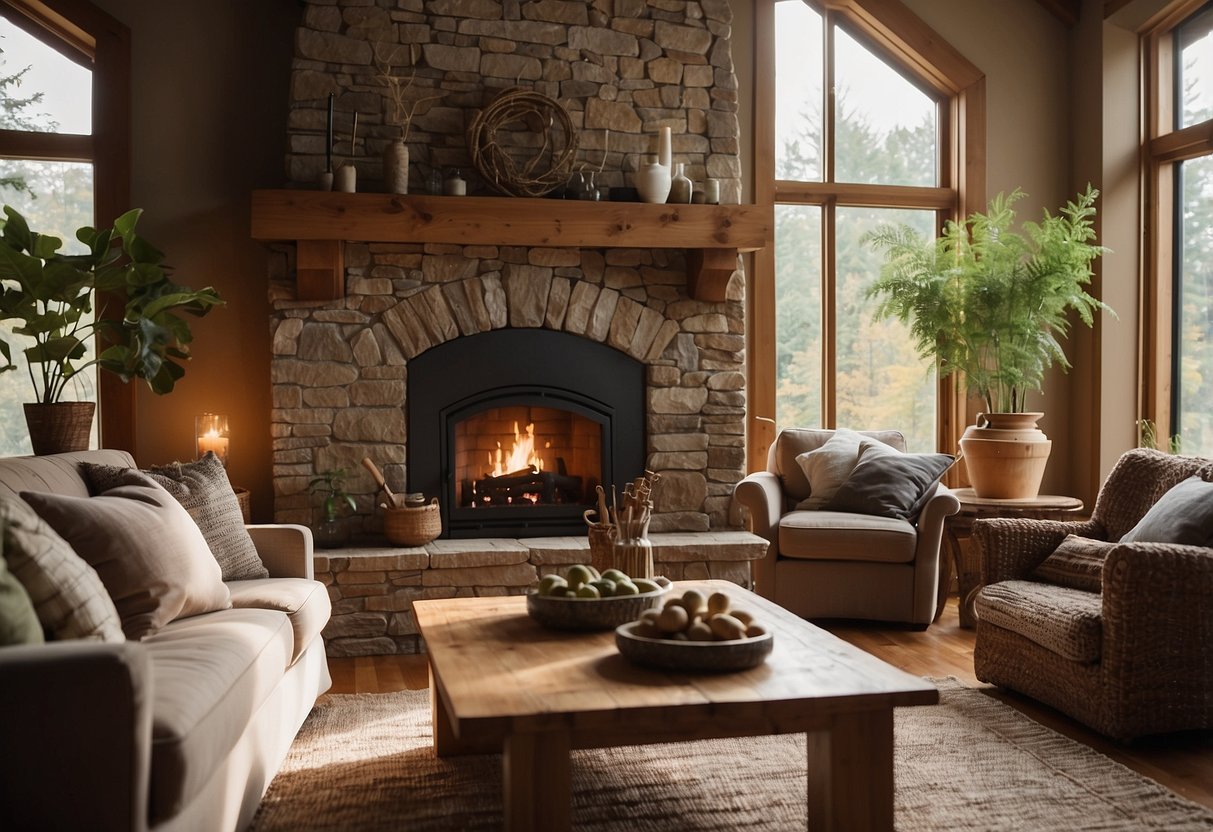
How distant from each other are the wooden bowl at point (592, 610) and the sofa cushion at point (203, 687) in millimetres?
700

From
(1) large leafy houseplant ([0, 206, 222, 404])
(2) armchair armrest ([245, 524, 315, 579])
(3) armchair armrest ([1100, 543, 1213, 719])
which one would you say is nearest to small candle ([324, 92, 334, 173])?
(1) large leafy houseplant ([0, 206, 222, 404])

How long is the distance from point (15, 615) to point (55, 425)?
1.67 meters

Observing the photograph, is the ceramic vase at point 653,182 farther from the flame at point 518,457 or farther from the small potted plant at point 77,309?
the small potted plant at point 77,309

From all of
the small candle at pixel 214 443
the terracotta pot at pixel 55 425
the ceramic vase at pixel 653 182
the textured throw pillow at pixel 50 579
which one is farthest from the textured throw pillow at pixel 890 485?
the textured throw pillow at pixel 50 579

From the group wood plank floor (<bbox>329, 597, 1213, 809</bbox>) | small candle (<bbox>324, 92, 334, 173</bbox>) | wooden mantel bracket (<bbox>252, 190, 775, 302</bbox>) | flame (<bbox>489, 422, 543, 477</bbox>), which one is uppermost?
small candle (<bbox>324, 92, 334, 173</bbox>)

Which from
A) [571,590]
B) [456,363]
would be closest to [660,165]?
[456,363]

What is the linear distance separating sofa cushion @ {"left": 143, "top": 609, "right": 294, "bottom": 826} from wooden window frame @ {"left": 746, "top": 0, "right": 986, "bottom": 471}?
3.27 meters

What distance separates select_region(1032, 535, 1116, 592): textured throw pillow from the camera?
353 centimetres

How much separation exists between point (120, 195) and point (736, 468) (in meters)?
3.11

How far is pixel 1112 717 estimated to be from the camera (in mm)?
3113

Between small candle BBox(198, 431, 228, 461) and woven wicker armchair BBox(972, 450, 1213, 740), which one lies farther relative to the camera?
small candle BBox(198, 431, 228, 461)

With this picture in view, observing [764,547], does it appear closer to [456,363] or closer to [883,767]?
[456,363]

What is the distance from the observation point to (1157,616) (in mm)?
3066

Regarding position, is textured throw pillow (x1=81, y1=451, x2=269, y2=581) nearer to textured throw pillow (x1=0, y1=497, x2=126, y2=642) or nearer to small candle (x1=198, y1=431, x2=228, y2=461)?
textured throw pillow (x1=0, y1=497, x2=126, y2=642)
